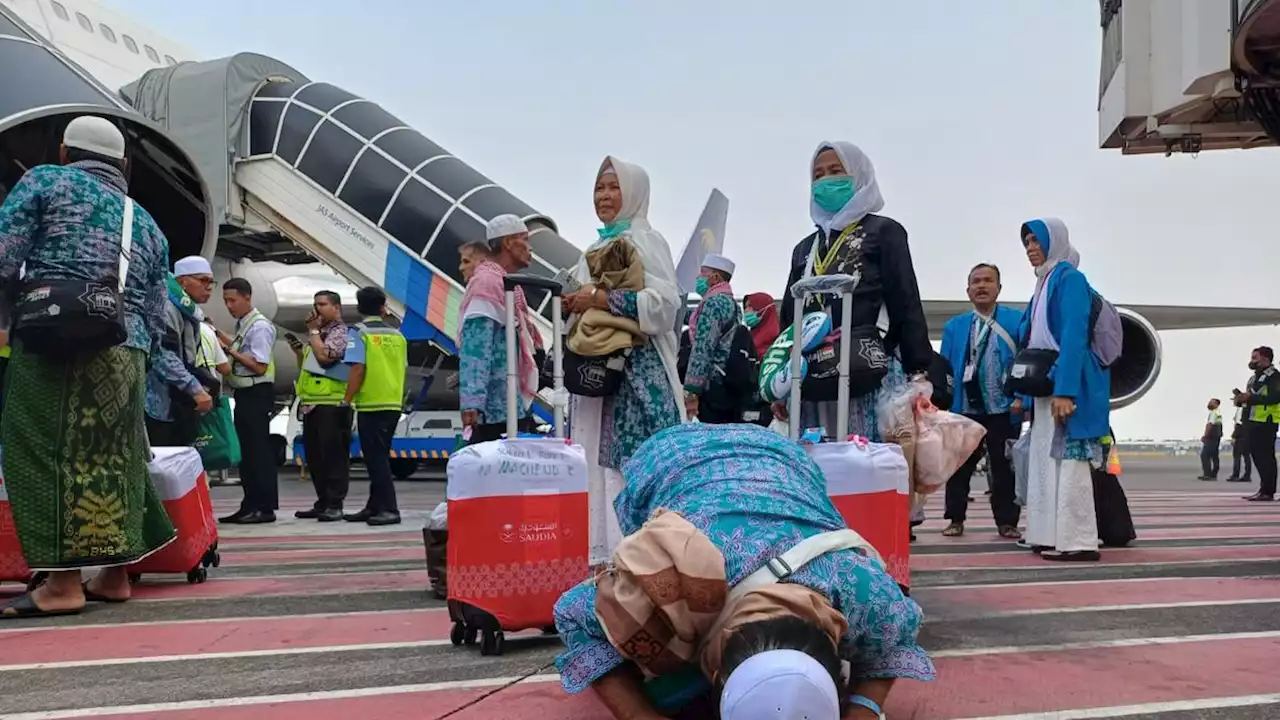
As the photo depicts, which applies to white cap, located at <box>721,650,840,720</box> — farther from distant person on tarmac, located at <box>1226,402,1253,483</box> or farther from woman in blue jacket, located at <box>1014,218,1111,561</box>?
distant person on tarmac, located at <box>1226,402,1253,483</box>

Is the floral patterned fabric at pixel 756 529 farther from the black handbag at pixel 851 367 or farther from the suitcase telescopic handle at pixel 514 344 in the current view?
the black handbag at pixel 851 367

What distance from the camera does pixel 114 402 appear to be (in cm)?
383

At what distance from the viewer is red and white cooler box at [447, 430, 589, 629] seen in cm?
310

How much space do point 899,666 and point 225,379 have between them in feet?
20.0

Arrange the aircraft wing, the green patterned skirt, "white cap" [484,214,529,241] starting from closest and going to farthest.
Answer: the green patterned skirt → "white cap" [484,214,529,241] → the aircraft wing

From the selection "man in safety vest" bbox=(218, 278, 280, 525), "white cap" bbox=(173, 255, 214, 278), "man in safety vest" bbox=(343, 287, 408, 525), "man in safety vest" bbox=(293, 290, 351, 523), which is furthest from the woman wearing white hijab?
"man in safety vest" bbox=(218, 278, 280, 525)

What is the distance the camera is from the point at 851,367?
3756mm

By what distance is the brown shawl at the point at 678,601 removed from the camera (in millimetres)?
1726

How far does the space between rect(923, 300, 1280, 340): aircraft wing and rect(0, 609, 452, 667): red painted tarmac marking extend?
20.5 m

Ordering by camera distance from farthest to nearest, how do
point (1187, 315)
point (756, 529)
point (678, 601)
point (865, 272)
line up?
point (1187, 315)
point (865, 272)
point (756, 529)
point (678, 601)

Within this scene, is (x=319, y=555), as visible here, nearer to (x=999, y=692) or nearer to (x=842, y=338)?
(x=842, y=338)

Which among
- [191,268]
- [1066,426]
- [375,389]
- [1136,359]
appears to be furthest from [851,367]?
[1136,359]

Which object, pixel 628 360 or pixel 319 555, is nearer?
pixel 628 360

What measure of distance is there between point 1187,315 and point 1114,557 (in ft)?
68.9
